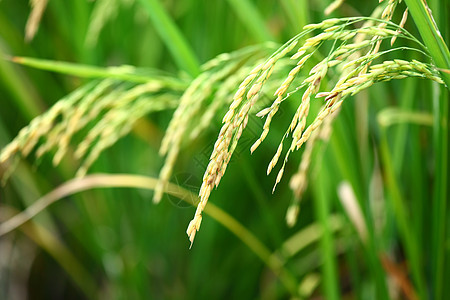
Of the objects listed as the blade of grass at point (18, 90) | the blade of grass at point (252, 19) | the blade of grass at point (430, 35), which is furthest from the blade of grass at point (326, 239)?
the blade of grass at point (18, 90)

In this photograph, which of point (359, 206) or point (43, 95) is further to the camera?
point (43, 95)

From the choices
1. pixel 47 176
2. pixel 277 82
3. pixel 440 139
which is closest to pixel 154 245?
pixel 47 176

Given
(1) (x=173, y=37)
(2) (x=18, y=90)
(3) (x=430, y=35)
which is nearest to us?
(3) (x=430, y=35)

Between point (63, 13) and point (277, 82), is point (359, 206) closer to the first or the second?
point (277, 82)

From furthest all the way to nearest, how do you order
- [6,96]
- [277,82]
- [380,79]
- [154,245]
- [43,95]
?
[6,96] → [43,95] → [154,245] → [277,82] → [380,79]

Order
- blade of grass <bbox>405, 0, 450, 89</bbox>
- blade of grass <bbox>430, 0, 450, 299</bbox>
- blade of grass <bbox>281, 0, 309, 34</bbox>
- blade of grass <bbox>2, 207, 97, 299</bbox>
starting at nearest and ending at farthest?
blade of grass <bbox>405, 0, 450, 89</bbox>, blade of grass <bbox>430, 0, 450, 299</bbox>, blade of grass <bbox>281, 0, 309, 34</bbox>, blade of grass <bbox>2, 207, 97, 299</bbox>

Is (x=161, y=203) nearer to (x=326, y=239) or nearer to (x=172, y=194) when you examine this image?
(x=172, y=194)

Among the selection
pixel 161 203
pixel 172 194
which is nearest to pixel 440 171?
pixel 172 194

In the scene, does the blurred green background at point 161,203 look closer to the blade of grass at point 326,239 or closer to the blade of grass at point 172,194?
the blade of grass at point 172,194

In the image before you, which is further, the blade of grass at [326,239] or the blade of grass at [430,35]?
the blade of grass at [326,239]

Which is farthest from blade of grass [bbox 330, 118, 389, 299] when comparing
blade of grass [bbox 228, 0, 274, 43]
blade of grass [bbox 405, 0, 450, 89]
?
blade of grass [bbox 405, 0, 450, 89]

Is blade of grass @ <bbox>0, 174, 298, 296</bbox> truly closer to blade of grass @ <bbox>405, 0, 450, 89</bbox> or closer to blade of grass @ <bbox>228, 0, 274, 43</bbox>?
blade of grass @ <bbox>228, 0, 274, 43</bbox>
